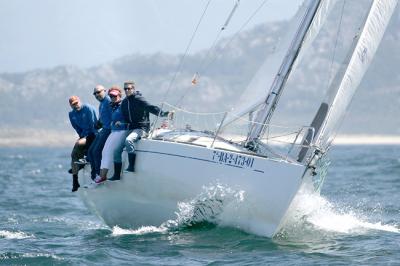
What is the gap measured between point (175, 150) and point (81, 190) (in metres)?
2.57

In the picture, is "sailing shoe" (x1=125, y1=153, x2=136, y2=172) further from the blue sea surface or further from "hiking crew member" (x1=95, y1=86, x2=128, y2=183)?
the blue sea surface

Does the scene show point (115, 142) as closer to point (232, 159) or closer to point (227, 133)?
point (227, 133)

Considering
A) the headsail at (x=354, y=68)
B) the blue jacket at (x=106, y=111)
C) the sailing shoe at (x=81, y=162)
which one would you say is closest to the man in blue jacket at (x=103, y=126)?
the blue jacket at (x=106, y=111)

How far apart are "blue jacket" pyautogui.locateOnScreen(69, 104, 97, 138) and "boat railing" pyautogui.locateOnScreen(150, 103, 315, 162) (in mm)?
986

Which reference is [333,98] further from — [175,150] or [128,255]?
[128,255]

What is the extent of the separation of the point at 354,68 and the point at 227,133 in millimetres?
2001

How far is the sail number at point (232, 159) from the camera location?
12.7m

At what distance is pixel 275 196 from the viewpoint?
12.6 m

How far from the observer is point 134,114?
1361cm

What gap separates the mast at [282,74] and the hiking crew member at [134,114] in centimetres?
129

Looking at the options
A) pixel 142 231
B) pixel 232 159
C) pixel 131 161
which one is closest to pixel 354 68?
pixel 232 159

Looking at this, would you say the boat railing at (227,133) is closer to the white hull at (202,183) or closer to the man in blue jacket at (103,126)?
the white hull at (202,183)

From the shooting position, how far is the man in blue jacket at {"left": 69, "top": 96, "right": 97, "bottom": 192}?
46.8ft

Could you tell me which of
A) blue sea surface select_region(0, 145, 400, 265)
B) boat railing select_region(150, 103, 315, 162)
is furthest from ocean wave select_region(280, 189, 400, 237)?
boat railing select_region(150, 103, 315, 162)
